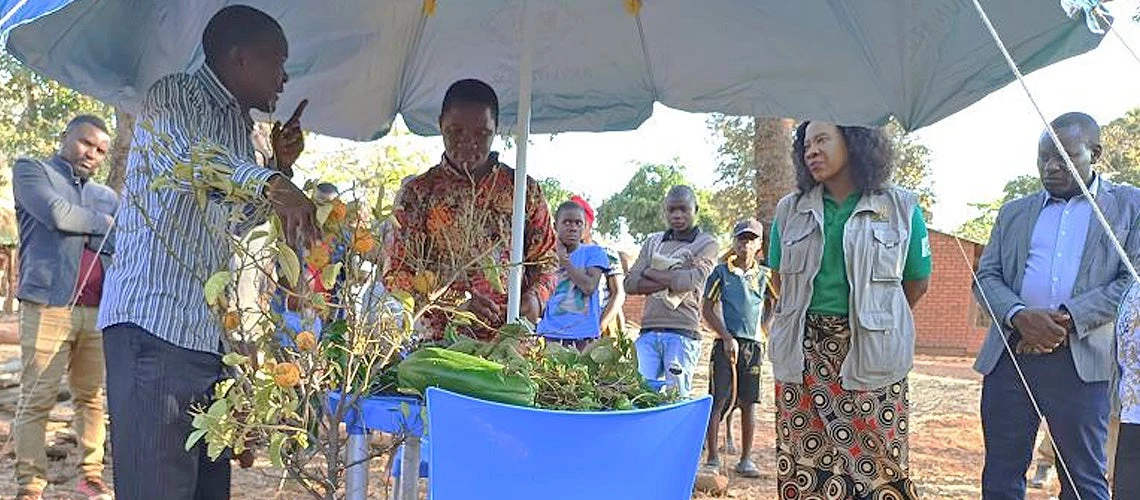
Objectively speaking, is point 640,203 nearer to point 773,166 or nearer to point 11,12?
point 773,166

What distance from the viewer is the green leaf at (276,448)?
178 cm

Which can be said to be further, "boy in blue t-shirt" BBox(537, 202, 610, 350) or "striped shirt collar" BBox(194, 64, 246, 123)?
"boy in blue t-shirt" BBox(537, 202, 610, 350)

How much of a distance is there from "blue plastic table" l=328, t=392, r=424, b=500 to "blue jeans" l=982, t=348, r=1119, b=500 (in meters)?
2.53

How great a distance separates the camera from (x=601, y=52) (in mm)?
4332

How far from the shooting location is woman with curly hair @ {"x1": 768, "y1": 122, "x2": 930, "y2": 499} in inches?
143

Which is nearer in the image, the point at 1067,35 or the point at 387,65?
the point at 1067,35

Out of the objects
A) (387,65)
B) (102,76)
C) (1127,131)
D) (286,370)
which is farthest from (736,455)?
(1127,131)

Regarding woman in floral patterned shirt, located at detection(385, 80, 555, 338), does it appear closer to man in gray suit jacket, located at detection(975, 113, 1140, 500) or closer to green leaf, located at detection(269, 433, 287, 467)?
green leaf, located at detection(269, 433, 287, 467)

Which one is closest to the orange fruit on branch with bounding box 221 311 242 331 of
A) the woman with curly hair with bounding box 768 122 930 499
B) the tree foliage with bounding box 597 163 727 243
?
the woman with curly hair with bounding box 768 122 930 499

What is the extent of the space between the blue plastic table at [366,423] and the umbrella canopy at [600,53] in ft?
4.64

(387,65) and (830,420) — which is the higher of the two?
(387,65)

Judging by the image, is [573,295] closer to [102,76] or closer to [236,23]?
[102,76]

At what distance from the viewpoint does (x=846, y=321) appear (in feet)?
12.1

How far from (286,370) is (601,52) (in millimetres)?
2845
